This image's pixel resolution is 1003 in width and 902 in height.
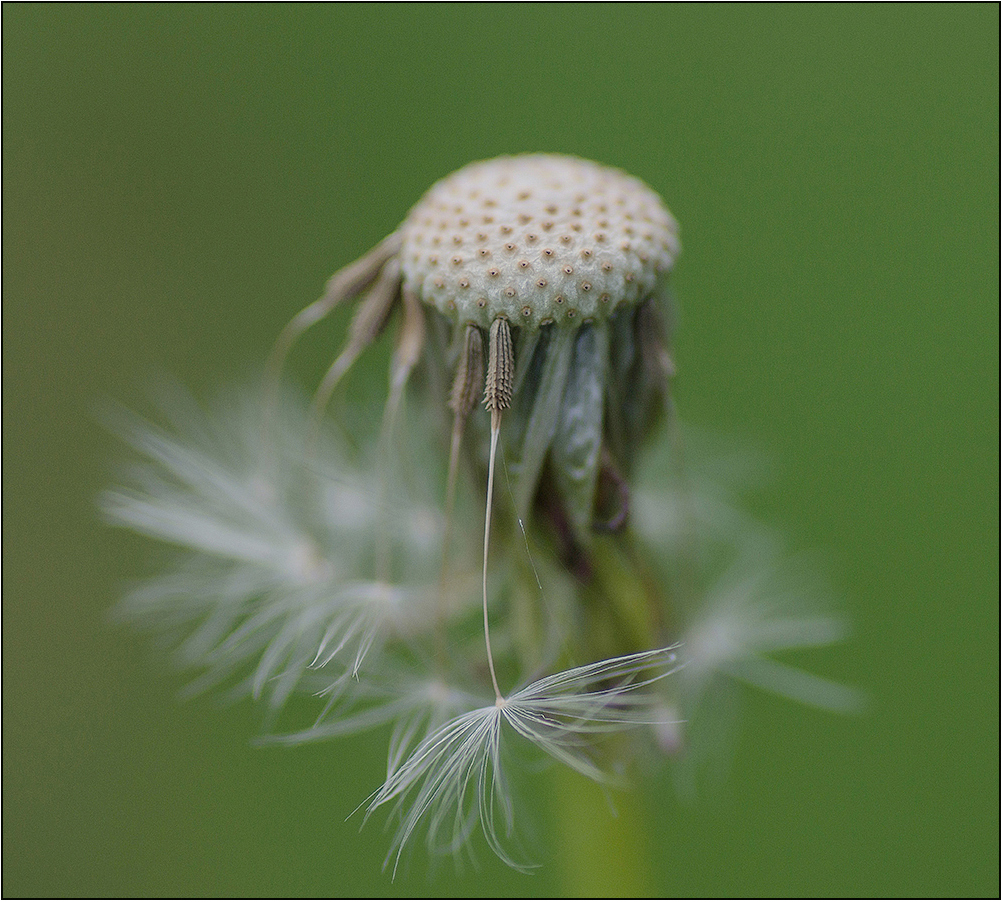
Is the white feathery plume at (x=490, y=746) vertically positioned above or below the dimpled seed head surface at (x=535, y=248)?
below

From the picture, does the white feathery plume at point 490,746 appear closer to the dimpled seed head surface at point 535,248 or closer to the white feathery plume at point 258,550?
the white feathery plume at point 258,550

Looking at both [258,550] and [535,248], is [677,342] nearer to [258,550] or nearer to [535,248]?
[258,550]

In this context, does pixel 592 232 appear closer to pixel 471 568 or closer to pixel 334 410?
pixel 471 568

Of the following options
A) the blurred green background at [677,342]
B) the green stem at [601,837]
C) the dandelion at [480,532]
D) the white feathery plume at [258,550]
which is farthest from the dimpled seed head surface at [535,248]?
the blurred green background at [677,342]

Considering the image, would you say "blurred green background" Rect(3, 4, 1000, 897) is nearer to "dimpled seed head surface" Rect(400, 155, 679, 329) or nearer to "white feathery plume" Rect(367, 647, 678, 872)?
"white feathery plume" Rect(367, 647, 678, 872)

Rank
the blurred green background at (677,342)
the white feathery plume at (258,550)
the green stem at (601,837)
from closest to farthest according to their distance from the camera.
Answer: the white feathery plume at (258,550), the green stem at (601,837), the blurred green background at (677,342)

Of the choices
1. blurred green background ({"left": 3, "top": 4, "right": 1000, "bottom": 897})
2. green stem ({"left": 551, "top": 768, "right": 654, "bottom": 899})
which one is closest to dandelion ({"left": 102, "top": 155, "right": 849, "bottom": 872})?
green stem ({"left": 551, "top": 768, "right": 654, "bottom": 899})
